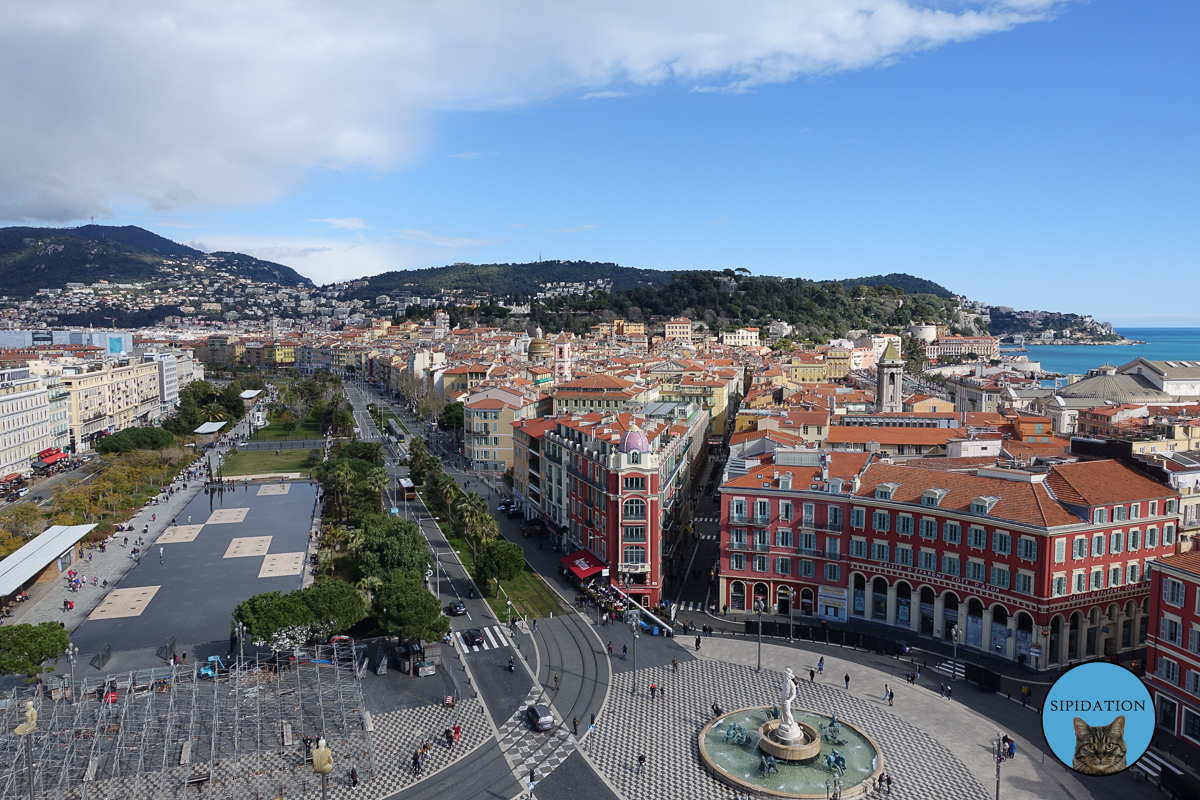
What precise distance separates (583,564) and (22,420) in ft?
259

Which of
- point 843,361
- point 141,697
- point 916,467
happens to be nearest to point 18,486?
point 141,697

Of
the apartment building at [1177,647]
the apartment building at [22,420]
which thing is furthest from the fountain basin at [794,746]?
the apartment building at [22,420]

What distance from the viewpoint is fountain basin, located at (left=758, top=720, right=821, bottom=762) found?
33.8 meters

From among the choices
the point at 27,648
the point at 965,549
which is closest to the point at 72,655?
the point at 27,648

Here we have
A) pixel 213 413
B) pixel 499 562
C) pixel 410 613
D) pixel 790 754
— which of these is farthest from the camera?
pixel 213 413

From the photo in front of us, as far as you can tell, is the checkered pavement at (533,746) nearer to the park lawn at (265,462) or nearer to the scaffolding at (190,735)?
the scaffolding at (190,735)

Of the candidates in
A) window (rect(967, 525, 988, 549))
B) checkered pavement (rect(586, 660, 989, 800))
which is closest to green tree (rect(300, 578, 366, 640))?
checkered pavement (rect(586, 660, 989, 800))

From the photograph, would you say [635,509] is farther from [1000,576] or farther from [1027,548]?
[1027,548]

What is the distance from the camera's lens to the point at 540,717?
3700 cm

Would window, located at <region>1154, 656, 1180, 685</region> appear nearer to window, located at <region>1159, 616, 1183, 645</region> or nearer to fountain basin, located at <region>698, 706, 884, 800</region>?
window, located at <region>1159, 616, 1183, 645</region>

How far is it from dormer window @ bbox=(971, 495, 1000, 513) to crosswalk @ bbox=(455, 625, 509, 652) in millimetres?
28243

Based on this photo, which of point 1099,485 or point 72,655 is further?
point 1099,485

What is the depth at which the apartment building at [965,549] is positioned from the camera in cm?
4269

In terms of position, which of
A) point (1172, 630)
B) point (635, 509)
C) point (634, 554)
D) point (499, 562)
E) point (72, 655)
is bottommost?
point (72, 655)
